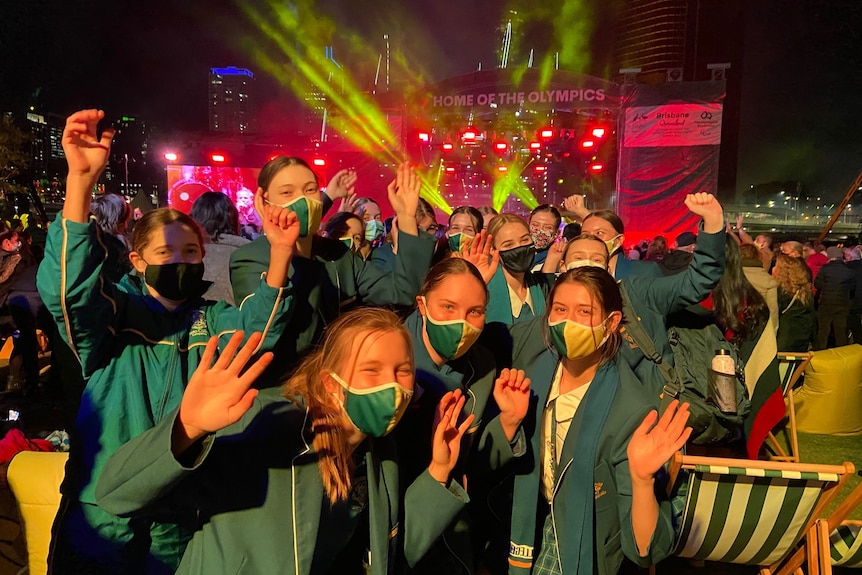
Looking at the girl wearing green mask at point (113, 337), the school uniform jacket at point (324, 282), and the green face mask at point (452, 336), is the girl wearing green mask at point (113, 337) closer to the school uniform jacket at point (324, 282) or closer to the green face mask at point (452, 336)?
the school uniform jacket at point (324, 282)

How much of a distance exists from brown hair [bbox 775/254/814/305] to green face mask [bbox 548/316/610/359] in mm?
6202

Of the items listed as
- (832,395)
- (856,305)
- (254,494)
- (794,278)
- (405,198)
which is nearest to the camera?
(254,494)

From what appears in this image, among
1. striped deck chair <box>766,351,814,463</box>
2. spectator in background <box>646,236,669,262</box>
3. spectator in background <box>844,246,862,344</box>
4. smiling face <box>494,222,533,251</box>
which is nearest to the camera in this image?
smiling face <box>494,222,533,251</box>

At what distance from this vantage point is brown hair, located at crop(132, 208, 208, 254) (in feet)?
7.98

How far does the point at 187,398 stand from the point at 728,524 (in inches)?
107

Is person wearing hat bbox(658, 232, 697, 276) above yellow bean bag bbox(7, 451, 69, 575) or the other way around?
above

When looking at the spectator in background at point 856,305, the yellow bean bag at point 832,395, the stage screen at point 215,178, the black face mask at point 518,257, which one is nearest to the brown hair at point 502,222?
the black face mask at point 518,257

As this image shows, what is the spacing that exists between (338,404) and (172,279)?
A: 1.04 m

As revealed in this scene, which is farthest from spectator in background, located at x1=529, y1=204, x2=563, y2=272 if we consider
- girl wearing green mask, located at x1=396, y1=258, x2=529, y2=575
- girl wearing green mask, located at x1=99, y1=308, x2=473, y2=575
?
girl wearing green mask, located at x1=99, y1=308, x2=473, y2=575

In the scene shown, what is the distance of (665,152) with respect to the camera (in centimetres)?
1650

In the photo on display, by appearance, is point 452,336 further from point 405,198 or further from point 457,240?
point 457,240

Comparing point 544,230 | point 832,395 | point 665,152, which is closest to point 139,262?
point 544,230

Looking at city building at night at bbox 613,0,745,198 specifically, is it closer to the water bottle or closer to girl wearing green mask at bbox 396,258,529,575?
the water bottle

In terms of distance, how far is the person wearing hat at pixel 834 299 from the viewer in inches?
350
